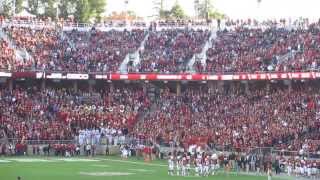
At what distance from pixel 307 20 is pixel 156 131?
73.6ft

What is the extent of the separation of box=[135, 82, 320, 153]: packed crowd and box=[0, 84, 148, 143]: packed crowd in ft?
6.36

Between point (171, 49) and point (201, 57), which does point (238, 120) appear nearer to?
point (201, 57)

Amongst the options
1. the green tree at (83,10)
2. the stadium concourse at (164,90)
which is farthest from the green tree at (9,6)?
the stadium concourse at (164,90)

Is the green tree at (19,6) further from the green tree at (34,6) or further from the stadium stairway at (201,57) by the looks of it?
the stadium stairway at (201,57)

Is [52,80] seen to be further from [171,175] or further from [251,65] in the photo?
[171,175]

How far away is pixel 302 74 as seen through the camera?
58.0 metres

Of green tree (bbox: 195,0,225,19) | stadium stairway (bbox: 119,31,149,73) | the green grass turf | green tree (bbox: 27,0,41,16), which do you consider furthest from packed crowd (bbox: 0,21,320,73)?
green tree (bbox: 195,0,225,19)

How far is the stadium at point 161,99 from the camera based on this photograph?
149 feet

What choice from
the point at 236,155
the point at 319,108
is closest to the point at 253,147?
the point at 236,155

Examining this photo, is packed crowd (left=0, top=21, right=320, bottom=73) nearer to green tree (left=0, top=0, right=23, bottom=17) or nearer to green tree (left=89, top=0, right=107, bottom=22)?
green tree (left=0, top=0, right=23, bottom=17)

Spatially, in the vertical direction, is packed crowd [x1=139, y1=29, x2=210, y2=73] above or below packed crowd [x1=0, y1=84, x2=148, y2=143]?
above

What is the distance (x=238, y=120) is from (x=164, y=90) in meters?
13.1

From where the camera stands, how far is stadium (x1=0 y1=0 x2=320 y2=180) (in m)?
45.3

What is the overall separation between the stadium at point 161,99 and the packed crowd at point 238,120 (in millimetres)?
92
